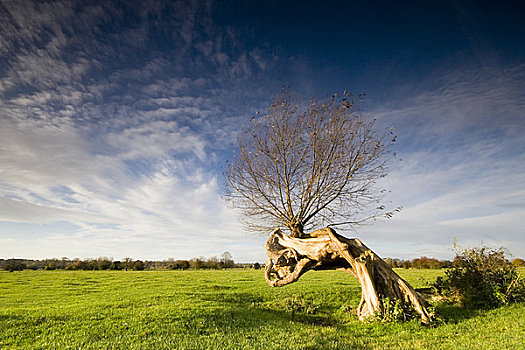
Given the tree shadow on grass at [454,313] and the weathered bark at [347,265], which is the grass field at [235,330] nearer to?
the tree shadow on grass at [454,313]

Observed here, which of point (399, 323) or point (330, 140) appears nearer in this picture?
point (399, 323)

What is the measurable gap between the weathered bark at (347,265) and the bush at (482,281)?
497 cm

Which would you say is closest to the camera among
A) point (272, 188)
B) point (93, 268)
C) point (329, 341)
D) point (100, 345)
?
point (100, 345)

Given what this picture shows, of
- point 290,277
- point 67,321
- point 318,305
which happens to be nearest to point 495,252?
point 318,305

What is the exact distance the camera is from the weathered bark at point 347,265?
46.1 ft

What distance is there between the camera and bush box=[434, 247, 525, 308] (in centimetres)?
1585

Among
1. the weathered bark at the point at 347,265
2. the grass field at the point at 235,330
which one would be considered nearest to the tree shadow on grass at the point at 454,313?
the grass field at the point at 235,330

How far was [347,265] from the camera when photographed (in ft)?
54.3

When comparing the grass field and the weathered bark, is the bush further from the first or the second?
the weathered bark

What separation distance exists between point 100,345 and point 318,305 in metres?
13.2

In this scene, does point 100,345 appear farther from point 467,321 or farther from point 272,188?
point 467,321

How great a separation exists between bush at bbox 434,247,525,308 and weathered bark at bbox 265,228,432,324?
4967mm

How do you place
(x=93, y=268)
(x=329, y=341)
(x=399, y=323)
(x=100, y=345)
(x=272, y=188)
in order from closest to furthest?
(x=100, y=345)
(x=329, y=341)
(x=399, y=323)
(x=272, y=188)
(x=93, y=268)

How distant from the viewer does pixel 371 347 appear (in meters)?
10.1
